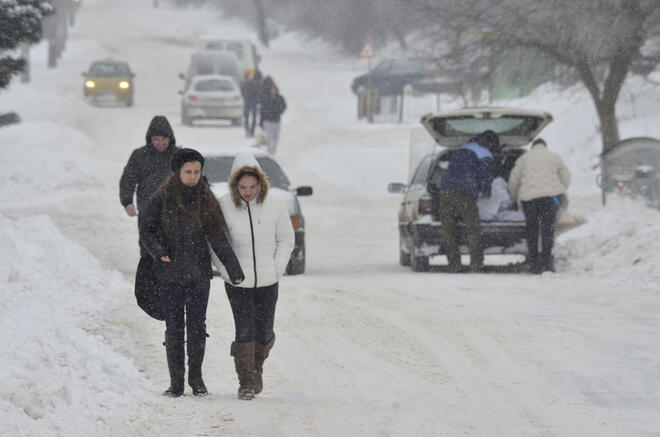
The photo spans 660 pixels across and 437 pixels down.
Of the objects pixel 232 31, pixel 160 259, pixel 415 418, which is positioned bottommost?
pixel 415 418

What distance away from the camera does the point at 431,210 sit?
15.4 m

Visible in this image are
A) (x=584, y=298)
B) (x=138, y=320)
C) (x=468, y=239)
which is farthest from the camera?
(x=468, y=239)

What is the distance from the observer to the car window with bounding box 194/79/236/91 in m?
36.8

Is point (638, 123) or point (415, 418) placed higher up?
point (638, 123)

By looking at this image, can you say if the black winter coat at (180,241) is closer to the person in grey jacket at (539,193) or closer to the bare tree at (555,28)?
the person in grey jacket at (539,193)

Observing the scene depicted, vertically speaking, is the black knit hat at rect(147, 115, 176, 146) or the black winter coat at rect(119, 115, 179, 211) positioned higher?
the black knit hat at rect(147, 115, 176, 146)

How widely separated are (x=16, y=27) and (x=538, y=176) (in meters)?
6.63

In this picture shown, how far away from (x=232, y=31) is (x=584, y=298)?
7650 centimetres

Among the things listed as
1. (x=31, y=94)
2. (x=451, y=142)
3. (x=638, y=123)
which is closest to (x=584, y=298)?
(x=451, y=142)

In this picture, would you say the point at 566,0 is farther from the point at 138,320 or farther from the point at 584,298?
the point at 138,320

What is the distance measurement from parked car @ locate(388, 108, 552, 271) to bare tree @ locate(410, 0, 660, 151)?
15.4 ft

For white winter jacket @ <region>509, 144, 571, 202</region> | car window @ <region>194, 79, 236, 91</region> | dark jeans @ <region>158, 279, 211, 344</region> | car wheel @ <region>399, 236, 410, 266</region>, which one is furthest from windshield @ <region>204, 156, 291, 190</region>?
car window @ <region>194, 79, 236, 91</region>

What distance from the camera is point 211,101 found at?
3659 centimetres

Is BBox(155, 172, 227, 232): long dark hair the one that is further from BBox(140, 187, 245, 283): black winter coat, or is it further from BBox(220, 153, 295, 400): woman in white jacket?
BBox(220, 153, 295, 400): woman in white jacket
